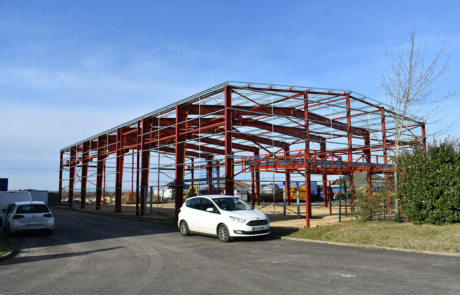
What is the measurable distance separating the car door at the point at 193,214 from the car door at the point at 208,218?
7.2 inches

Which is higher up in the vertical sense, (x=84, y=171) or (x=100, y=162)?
(x=100, y=162)

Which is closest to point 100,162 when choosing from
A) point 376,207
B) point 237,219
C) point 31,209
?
point 31,209

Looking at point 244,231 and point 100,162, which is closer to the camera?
point 244,231

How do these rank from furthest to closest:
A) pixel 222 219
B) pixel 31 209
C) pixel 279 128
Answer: pixel 279 128, pixel 31 209, pixel 222 219

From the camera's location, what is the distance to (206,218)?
13.2 m

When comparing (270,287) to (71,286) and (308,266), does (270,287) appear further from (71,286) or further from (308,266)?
(71,286)

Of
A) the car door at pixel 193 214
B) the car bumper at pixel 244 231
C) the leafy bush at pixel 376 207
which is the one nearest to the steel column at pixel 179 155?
the car door at pixel 193 214

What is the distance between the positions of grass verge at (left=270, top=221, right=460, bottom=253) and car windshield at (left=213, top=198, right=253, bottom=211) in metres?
1.79

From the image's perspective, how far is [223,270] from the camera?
25.7ft

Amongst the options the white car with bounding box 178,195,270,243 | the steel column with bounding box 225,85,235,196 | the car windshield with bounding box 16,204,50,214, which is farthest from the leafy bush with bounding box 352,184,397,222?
the car windshield with bounding box 16,204,50,214

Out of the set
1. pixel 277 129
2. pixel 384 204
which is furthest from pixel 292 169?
pixel 277 129

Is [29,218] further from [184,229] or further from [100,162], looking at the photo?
[100,162]

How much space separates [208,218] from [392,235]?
610 centimetres

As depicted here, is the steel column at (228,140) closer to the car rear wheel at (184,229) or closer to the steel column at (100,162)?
the car rear wheel at (184,229)
